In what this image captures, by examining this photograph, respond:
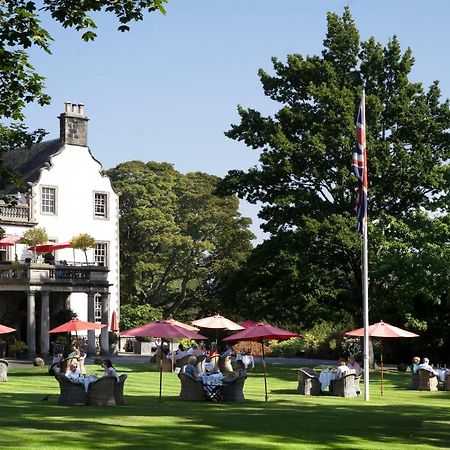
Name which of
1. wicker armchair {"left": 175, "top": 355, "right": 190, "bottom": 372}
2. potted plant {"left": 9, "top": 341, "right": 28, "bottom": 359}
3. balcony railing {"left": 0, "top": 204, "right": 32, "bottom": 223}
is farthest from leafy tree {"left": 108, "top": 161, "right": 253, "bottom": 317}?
wicker armchair {"left": 175, "top": 355, "right": 190, "bottom": 372}

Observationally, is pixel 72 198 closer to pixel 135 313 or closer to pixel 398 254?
pixel 135 313

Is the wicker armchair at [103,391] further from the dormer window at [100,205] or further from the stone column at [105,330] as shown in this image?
the dormer window at [100,205]

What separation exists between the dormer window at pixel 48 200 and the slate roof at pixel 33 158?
3.14 feet

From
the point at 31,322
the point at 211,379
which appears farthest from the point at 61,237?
the point at 211,379

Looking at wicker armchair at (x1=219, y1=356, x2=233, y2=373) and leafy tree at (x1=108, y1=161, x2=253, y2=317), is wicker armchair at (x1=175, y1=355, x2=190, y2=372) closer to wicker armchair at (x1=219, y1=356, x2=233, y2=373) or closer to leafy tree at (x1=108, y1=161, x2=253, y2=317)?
wicker armchair at (x1=219, y1=356, x2=233, y2=373)

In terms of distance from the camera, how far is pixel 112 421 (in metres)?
19.8

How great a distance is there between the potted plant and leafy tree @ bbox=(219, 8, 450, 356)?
41.8ft

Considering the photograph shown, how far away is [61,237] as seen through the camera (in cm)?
6206

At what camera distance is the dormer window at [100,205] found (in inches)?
2517

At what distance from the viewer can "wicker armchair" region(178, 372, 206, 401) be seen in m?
26.7

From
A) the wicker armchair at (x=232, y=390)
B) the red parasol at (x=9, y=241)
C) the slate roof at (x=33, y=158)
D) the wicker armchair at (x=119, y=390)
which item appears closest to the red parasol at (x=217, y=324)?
the wicker armchair at (x=232, y=390)

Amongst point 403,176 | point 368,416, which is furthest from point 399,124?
point 368,416

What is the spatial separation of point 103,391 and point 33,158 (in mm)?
41185

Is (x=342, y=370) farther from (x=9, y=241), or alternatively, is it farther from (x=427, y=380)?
(x=9, y=241)
